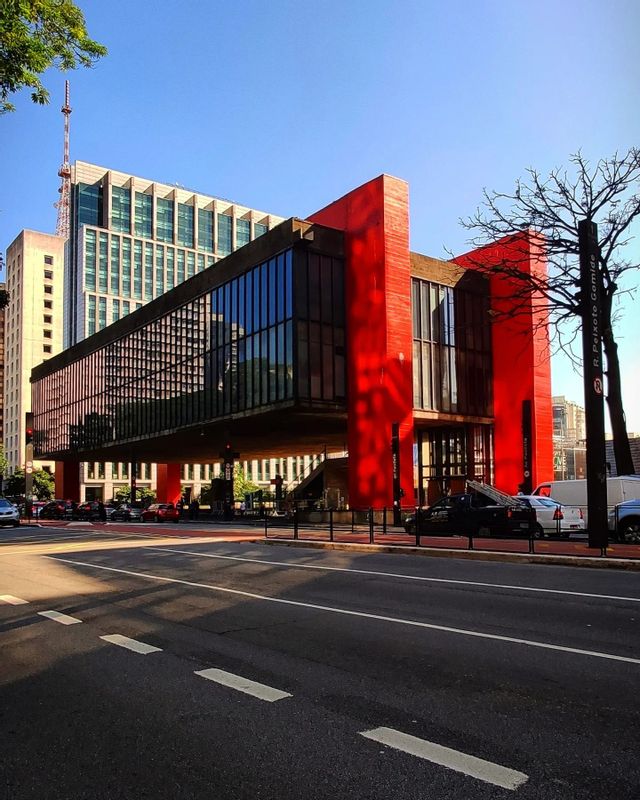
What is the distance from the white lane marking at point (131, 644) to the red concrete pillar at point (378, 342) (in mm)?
30090

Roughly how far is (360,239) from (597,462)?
2689 centimetres

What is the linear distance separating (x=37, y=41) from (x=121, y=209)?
13553 cm

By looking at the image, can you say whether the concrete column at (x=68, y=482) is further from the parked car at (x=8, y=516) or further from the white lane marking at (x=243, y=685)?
the white lane marking at (x=243, y=685)

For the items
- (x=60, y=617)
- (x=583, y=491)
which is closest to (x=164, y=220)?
(x=583, y=491)

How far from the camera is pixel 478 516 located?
23172mm

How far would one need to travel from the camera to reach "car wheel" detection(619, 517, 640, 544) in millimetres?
20062

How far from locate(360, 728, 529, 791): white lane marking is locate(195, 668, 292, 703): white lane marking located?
1.11 metres

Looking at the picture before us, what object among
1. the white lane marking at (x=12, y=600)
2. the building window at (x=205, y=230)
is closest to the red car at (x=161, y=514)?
the white lane marking at (x=12, y=600)

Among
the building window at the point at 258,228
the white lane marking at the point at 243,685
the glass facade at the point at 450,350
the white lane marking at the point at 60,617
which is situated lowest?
the white lane marking at the point at 60,617

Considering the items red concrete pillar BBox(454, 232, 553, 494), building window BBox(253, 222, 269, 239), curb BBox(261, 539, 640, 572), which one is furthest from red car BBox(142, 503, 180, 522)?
building window BBox(253, 222, 269, 239)

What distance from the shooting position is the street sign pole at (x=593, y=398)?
16688 millimetres

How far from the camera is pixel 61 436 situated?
3029 inches

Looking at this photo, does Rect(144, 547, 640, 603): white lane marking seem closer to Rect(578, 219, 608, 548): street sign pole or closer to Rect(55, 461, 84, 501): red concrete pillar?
Rect(578, 219, 608, 548): street sign pole

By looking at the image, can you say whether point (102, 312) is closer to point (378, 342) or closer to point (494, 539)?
point (378, 342)
